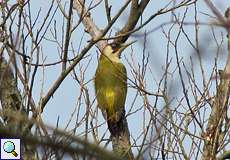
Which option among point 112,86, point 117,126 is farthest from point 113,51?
point 117,126

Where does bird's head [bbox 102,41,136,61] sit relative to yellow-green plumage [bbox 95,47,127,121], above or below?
above

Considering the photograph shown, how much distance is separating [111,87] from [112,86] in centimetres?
2

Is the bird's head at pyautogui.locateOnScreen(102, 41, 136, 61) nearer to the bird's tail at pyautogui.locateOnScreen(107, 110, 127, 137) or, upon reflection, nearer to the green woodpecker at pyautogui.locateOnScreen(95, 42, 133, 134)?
the green woodpecker at pyautogui.locateOnScreen(95, 42, 133, 134)

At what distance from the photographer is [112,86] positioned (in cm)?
647

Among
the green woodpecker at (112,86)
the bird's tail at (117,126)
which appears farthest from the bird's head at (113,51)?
the bird's tail at (117,126)

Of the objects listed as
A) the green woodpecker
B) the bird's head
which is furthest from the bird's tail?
the bird's head

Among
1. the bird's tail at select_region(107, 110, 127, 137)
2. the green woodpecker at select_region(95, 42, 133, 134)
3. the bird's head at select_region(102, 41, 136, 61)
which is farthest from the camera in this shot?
the bird's head at select_region(102, 41, 136, 61)

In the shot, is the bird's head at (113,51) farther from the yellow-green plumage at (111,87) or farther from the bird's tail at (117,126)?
the bird's tail at (117,126)

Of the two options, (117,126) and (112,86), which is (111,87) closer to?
(112,86)

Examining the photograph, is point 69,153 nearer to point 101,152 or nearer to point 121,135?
point 101,152

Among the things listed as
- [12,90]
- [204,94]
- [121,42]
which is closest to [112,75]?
[121,42]

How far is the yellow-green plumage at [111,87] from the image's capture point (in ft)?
Result: 20.4

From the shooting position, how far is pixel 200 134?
434cm

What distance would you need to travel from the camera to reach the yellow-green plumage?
6.21 m
